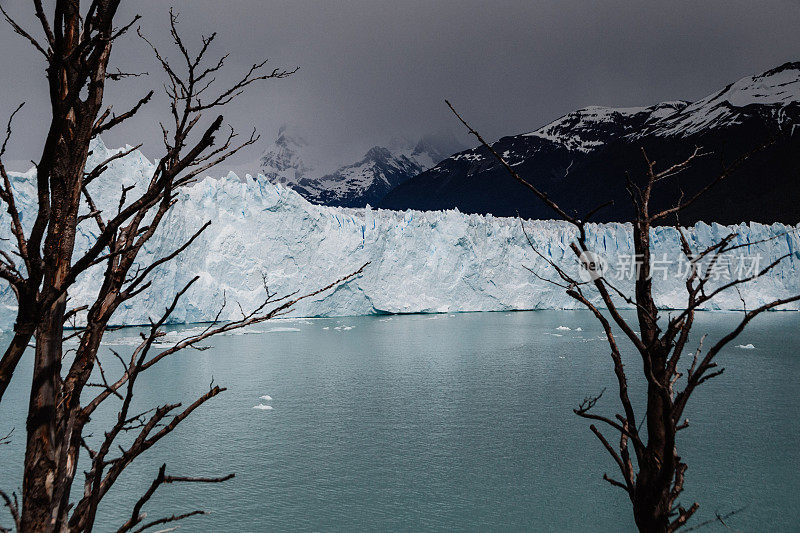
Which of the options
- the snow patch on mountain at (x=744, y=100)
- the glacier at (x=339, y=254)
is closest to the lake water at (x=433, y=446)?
the glacier at (x=339, y=254)

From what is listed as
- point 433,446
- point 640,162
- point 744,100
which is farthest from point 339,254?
point 744,100

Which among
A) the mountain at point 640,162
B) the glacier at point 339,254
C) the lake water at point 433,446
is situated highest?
the mountain at point 640,162

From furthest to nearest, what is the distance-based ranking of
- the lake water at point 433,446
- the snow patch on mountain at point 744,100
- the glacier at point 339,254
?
the snow patch on mountain at point 744,100 → the glacier at point 339,254 → the lake water at point 433,446

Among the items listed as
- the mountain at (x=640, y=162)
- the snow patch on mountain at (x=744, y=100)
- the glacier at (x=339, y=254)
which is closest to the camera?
the glacier at (x=339, y=254)

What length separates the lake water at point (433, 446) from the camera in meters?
7.38

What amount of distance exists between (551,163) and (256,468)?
390 ft

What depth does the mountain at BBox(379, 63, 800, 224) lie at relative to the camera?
67562 millimetres

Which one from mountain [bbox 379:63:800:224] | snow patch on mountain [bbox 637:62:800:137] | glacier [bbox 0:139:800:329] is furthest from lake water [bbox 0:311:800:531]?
snow patch on mountain [bbox 637:62:800:137]

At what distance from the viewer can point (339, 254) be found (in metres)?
32.1

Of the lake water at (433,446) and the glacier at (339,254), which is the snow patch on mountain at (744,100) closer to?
the glacier at (339,254)

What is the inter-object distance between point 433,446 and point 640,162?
9889 centimetres

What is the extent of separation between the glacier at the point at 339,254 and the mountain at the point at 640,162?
49.2 ft

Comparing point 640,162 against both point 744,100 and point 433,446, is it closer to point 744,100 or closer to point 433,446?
point 744,100

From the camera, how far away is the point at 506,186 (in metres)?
118
